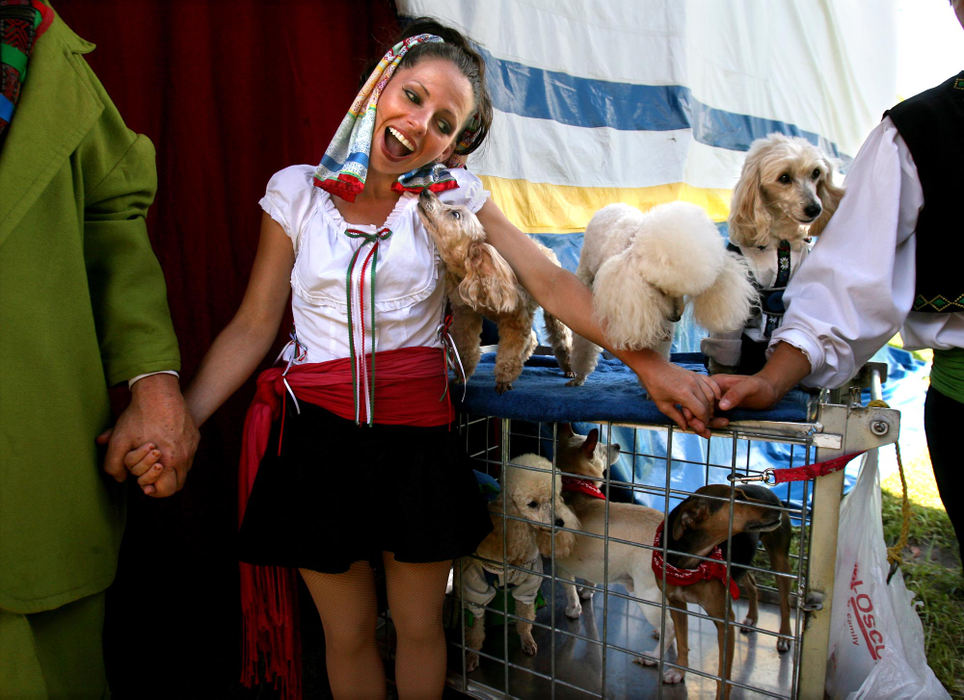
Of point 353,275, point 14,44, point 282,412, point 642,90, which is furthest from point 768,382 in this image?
point 642,90

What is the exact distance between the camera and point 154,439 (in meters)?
0.97

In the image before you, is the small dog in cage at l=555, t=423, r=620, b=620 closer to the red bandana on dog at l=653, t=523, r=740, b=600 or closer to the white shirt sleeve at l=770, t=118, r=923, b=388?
the red bandana on dog at l=653, t=523, r=740, b=600

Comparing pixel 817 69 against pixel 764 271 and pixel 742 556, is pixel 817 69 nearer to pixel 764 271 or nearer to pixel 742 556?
pixel 764 271

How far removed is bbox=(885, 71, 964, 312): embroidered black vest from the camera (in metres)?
1.08

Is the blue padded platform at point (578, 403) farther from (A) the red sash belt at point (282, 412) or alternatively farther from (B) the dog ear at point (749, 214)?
(B) the dog ear at point (749, 214)

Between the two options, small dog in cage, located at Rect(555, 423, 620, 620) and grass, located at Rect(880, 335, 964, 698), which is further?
grass, located at Rect(880, 335, 964, 698)

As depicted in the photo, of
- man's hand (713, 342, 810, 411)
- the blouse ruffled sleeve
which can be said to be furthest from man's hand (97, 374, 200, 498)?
man's hand (713, 342, 810, 411)

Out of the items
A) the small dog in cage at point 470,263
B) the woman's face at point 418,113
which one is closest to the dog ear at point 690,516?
the small dog in cage at point 470,263

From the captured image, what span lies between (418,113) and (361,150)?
14 centimetres

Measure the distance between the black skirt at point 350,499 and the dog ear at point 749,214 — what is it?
0.99m

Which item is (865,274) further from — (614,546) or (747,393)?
(614,546)

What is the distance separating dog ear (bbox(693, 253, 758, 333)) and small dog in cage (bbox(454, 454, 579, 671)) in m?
0.52

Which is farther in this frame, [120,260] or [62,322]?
[120,260]

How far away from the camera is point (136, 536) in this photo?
1.66m
